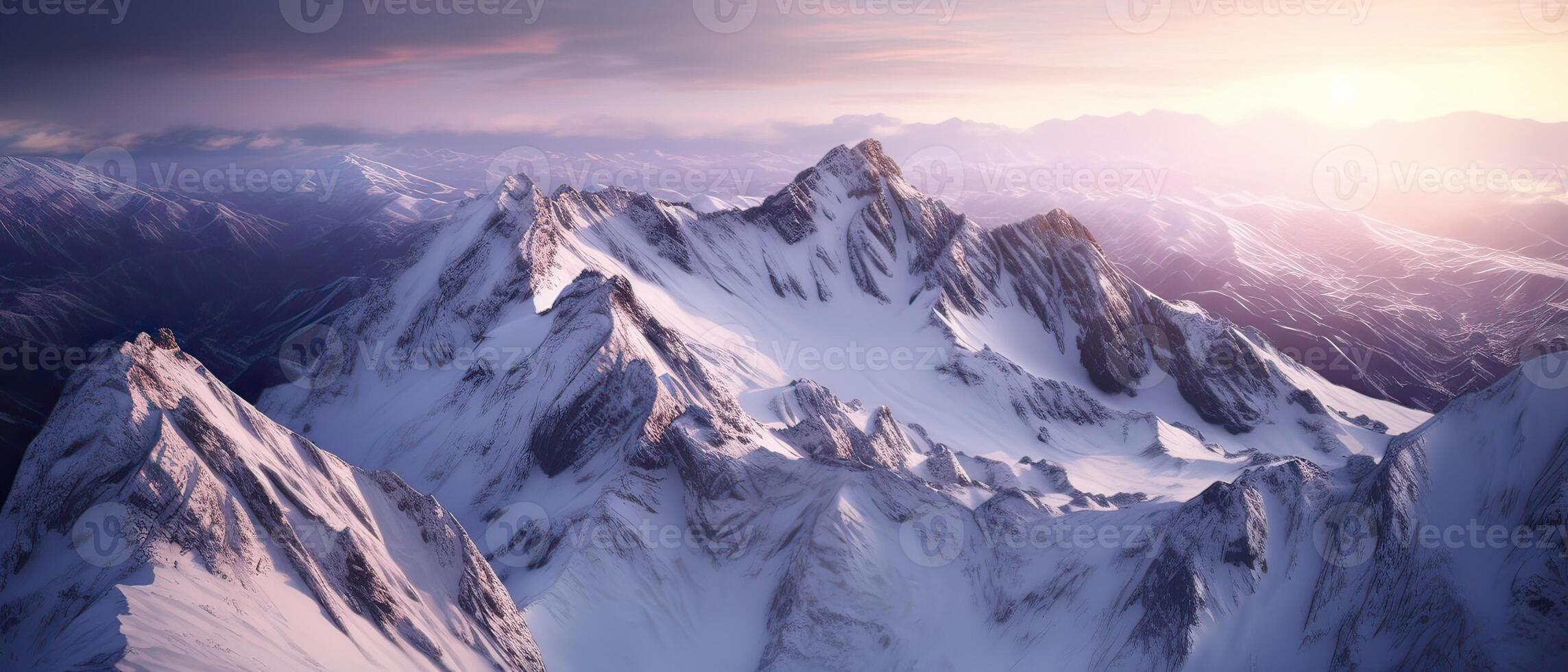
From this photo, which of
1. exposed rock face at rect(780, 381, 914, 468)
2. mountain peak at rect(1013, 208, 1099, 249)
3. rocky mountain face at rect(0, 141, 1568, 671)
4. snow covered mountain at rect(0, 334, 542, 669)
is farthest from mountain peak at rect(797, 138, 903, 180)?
snow covered mountain at rect(0, 334, 542, 669)

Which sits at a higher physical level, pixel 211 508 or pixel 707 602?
pixel 211 508

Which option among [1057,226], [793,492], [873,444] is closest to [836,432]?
[873,444]

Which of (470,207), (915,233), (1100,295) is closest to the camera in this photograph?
(470,207)

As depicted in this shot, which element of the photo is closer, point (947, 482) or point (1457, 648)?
point (1457, 648)

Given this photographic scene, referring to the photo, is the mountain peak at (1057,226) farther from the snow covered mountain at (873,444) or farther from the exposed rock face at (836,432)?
the exposed rock face at (836,432)

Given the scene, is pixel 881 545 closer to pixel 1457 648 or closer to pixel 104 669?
pixel 1457 648

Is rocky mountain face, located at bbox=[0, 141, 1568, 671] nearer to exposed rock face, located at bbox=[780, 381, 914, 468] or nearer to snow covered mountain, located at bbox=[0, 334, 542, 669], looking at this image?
snow covered mountain, located at bbox=[0, 334, 542, 669]

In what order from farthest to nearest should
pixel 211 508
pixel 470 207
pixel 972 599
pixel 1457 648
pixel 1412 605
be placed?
pixel 470 207
pixel 972 599
pixel 1412 605
pixel 1457 648
pixel 211 508

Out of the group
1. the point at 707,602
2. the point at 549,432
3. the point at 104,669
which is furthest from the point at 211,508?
the point at 549,432
